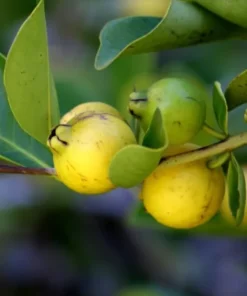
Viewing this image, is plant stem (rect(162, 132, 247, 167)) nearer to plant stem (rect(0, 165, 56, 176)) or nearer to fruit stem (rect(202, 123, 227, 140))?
fruit stem (rect(202, 123, 227, 140))

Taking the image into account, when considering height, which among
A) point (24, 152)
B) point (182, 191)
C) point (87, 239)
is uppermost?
point (182, 191)

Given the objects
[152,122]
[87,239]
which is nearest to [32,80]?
[152,122]

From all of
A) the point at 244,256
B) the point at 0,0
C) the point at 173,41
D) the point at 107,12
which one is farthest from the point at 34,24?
the point at 244,256

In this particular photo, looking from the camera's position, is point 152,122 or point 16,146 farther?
point 16,146

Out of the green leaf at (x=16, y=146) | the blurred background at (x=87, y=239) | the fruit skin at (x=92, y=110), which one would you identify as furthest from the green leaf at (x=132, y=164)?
the blurred background at (x=87, y=239)

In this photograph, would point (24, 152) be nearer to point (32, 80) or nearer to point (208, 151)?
point (32, 80)

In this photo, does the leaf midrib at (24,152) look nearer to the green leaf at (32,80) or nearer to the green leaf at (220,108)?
the green leaf at (32,80)
